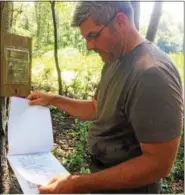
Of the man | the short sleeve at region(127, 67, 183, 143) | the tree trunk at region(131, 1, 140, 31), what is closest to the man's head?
the man

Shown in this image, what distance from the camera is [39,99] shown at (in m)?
1.63

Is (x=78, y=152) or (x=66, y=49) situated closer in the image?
(x=78, y=152)

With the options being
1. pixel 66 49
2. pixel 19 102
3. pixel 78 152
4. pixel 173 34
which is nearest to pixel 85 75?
pixel 66 49

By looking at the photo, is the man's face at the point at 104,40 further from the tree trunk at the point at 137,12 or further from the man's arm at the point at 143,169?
the tree trunk at the point at 137,12

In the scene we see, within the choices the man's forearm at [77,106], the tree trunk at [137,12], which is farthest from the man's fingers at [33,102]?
the tree trunk at [137,12]

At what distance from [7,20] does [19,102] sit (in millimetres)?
907

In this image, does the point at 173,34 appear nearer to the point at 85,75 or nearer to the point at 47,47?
the point at 85,75

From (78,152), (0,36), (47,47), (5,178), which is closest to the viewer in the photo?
(0,36)

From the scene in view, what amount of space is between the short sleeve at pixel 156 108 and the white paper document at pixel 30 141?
0.47 metres

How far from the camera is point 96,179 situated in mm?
1161

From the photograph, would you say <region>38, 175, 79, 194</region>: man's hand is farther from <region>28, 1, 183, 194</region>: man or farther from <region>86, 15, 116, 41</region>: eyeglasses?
<region>86, 15, 116, 41</region>: eyeglasses

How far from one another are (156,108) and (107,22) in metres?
0.39

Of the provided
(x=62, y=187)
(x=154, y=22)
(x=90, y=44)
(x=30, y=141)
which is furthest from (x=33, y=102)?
(x=154, y=22)

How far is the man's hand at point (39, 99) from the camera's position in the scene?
5.27 feet
